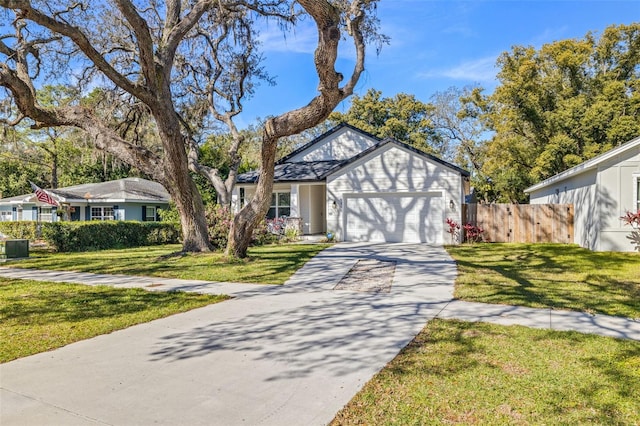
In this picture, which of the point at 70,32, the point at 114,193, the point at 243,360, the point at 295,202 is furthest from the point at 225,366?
the point at 114,193

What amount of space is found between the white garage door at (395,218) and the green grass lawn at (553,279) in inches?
97.4

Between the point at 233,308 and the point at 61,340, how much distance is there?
2453 millimetres

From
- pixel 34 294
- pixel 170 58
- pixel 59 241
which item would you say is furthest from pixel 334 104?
pixel 59 241

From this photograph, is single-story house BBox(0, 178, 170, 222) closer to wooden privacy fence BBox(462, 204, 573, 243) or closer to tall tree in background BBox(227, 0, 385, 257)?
tall tree in background BBox(227, 0, 385, 257)

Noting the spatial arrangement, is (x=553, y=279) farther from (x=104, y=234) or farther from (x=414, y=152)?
(x=104, y=234)

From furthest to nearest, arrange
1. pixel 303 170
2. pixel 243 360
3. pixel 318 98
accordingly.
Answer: pixel 303 170, pixel 318 98, pixel 243 360

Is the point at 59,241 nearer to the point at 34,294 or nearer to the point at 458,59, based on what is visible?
the point at 34,294

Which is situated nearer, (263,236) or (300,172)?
(263,236)

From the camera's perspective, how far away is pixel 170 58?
13.0 meters

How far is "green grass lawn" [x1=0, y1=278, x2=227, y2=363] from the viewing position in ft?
17.0

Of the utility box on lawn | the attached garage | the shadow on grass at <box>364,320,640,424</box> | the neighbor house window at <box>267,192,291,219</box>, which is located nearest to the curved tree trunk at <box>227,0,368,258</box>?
the shadow on grass at <box>364,320,640,424</box>

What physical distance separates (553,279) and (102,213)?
2434 cm

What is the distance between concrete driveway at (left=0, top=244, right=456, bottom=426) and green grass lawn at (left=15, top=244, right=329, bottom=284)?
2.58 metres

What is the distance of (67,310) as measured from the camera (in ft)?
21.9
